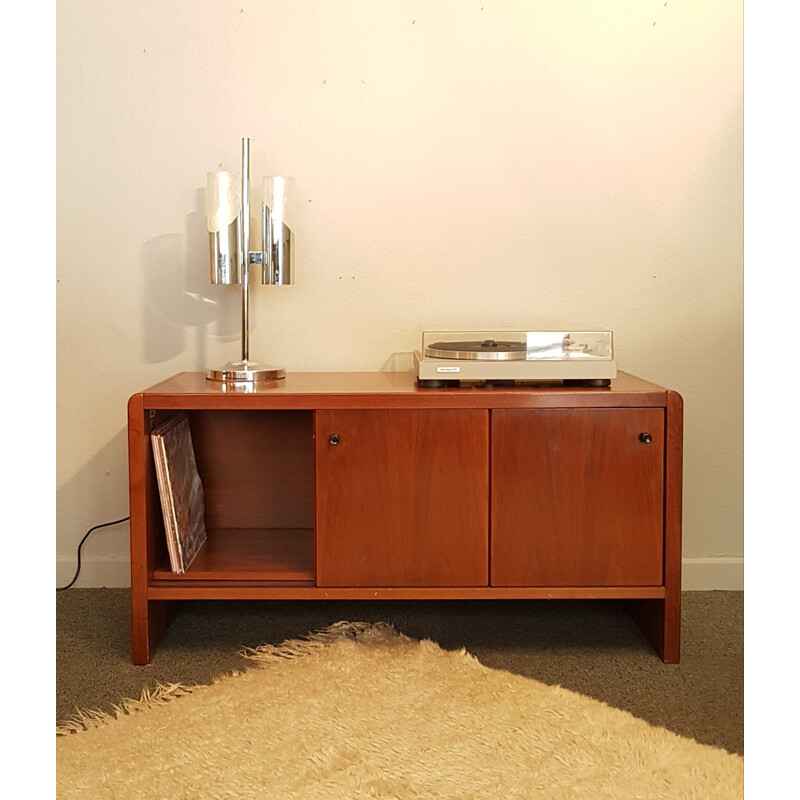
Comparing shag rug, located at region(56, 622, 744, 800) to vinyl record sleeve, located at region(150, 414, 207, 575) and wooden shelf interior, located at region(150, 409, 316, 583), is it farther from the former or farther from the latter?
wooden shelf interior, located at region(150, 409, 316, 583)

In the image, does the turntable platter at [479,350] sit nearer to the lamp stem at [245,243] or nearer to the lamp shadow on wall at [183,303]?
the lamp stem at [245,243]

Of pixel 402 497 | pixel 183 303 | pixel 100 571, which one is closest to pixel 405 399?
pixel 402 497

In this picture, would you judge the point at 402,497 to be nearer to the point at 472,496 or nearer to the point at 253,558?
the point at 472,496

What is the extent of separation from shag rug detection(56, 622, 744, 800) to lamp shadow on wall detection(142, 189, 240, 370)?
0.81 m

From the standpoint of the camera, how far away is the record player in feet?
5.52

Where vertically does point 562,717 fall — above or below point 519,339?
below

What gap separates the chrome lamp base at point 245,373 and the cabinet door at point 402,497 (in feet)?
0.78

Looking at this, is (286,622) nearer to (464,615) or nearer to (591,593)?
(464,615)

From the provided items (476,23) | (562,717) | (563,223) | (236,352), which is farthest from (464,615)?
(476,23)

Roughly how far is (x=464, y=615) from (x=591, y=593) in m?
0.38

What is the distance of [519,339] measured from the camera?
1.74 metres

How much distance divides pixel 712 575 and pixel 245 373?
122 centimetres

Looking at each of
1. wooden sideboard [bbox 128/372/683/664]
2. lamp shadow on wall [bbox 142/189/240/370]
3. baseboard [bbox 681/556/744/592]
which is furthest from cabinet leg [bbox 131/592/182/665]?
baseboard [bbox 681/556/744/592]

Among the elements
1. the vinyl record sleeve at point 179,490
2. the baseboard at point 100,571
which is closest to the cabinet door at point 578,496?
the vinyl record sleeve at point 179,490
